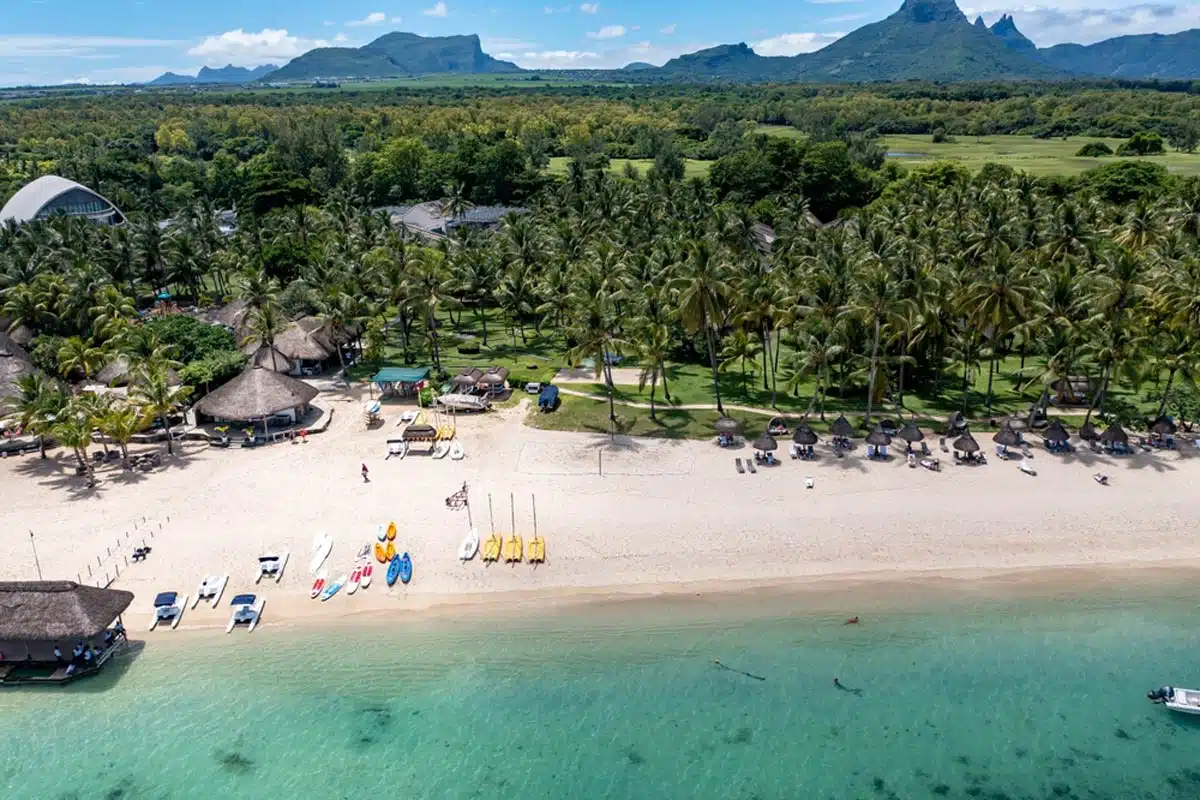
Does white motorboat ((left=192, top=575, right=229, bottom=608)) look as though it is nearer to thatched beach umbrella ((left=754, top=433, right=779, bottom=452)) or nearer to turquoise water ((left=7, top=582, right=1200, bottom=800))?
turquoise water ((left=7, top=582, right=1200, bottom=800))

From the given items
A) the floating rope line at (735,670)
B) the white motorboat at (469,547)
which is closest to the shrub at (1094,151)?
the floating rope line at (735,670)

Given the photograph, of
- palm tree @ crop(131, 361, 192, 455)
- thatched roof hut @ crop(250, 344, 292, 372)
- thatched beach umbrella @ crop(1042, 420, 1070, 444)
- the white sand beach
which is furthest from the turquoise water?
thatched roof hut @ crop(250, 344, 292, 372)

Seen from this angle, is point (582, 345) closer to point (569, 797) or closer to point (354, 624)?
point (354, 624)

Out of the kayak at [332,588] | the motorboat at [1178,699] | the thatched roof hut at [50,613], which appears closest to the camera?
the motorboat at [1178,699]

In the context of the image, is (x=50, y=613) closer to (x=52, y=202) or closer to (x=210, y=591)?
(x=210, y=591)

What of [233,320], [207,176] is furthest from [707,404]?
[207,176]

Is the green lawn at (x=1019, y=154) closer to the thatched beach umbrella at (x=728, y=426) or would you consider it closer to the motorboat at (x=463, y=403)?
the thatched beach umbrella at (x=728, y=426)

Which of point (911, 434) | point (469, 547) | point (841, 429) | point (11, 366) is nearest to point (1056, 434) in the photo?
point (911, 434)
